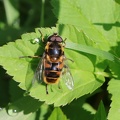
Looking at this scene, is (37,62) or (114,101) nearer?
(114,101)

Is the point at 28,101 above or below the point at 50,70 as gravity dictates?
below

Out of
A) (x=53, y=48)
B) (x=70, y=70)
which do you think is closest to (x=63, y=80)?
(x=70, y=70)

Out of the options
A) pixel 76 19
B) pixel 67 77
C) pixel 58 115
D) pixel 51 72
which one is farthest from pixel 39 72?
pixel 76 19

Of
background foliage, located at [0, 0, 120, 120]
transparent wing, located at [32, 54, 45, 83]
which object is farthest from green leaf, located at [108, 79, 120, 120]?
transparent wing, located at [32, 54, 45, 83]

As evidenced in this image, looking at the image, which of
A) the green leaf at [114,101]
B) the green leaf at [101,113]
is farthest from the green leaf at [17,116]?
the green leaf at [114,101]

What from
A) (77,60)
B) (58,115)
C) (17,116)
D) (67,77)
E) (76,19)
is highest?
(76,19)

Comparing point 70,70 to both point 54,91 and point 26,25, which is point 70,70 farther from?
point 26,25

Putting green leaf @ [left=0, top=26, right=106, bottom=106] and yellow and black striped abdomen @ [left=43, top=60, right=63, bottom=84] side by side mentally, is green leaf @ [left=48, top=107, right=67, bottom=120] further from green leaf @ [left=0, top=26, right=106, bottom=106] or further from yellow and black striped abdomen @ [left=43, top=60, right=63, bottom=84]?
yellow and black striped abdomen @ [left=43, top=60, right=63, bottom=84]

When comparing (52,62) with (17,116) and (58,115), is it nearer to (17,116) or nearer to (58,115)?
(58,115)
